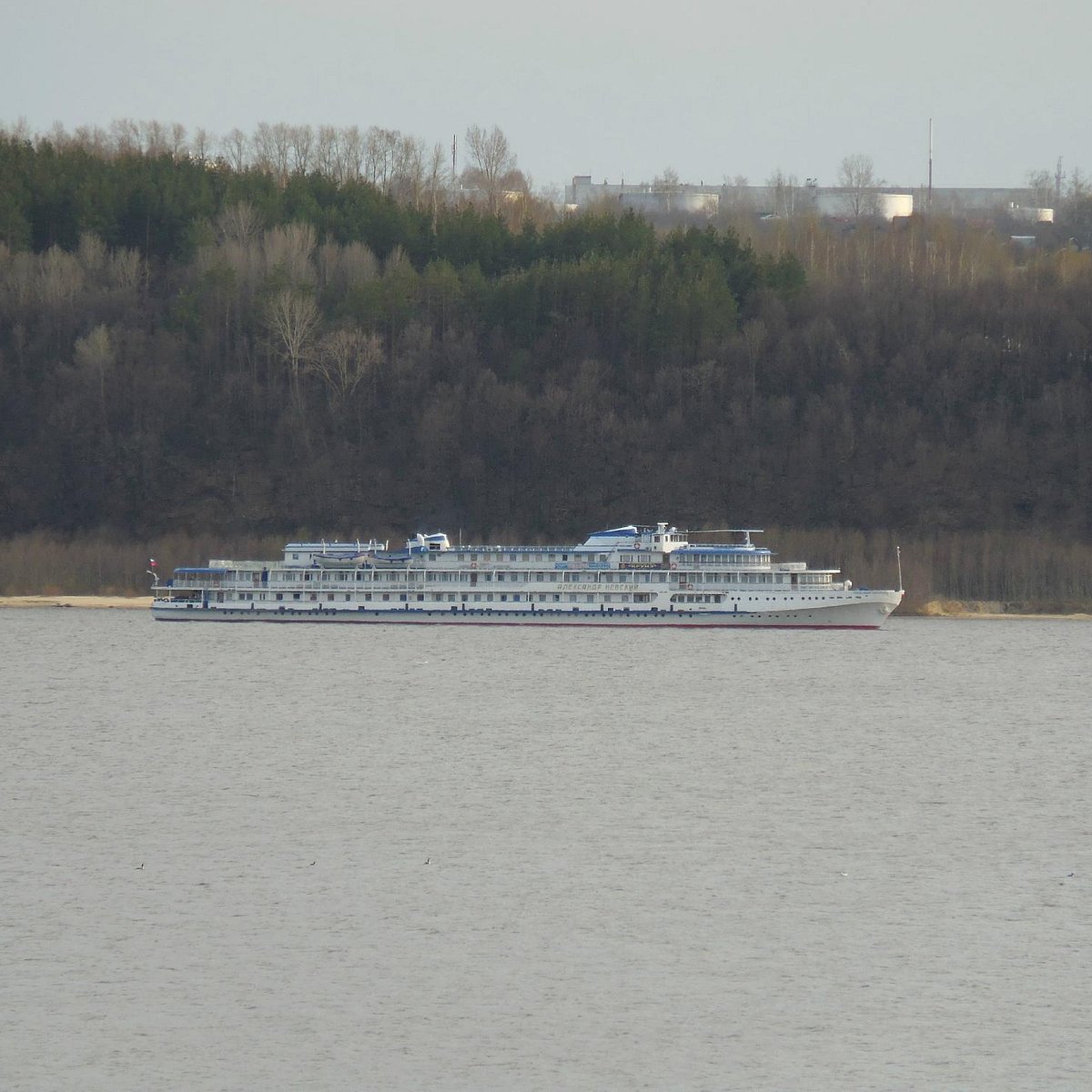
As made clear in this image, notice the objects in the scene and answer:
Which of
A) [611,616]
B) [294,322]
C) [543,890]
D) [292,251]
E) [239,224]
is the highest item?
[239,224]

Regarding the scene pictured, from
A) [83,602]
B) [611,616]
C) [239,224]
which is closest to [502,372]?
[239,224]

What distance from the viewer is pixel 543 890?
27281 millimetres

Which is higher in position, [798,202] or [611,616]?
[798,202]

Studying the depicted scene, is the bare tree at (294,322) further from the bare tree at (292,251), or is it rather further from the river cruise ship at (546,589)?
the river cruise ship at (546,589)

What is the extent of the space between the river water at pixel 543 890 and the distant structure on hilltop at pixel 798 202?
101 meters

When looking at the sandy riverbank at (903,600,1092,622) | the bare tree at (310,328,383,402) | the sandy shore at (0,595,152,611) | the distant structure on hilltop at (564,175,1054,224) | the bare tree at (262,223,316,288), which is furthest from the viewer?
the distant structure on hilltop at (564,175,1054,224)

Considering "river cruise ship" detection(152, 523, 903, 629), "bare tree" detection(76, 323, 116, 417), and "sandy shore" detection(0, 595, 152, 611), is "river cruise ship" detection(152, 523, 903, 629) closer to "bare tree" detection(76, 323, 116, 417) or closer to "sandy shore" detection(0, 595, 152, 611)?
"sandy shore" detection(0, 595, 152, 611)

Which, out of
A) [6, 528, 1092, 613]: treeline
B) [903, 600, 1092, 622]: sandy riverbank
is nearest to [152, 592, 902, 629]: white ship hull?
[903, 600, 1092, 622]: sandy riverbank

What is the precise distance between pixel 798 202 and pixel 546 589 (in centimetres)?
8225

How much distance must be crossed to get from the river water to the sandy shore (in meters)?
37.9

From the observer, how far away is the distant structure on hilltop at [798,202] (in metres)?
150

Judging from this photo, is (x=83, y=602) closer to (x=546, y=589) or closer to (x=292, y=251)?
(x=546, y=589)

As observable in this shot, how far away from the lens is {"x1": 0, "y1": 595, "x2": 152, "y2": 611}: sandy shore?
295 feet

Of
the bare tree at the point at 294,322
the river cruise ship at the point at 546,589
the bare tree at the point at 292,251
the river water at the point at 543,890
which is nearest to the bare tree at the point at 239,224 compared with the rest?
the bare tree at the point at 292,251
